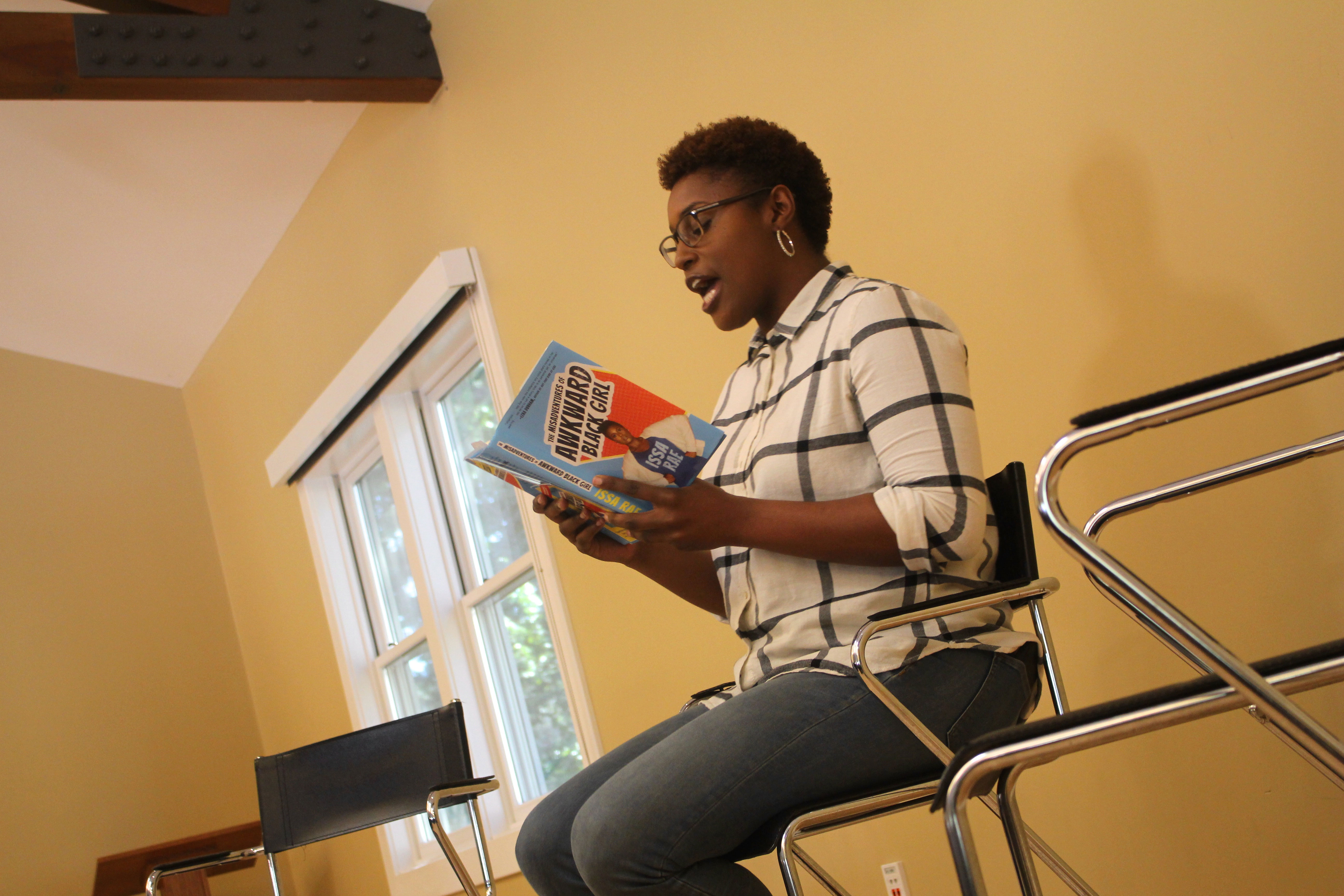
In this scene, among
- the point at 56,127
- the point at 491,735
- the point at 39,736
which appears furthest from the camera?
the point at 39,736

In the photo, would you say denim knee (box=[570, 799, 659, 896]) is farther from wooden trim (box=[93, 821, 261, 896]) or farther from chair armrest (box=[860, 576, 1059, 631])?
wooden trim (box=[93, 821, 261, 896])

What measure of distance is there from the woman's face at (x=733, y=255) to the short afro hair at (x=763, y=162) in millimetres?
24

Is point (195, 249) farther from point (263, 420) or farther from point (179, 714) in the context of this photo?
point (179, 714)

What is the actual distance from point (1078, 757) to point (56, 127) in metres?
3.64

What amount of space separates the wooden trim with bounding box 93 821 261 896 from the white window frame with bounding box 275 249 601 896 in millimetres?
480

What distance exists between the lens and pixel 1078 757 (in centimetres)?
169

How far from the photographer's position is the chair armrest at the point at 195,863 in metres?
2.38

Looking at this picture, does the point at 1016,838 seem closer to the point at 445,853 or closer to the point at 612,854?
the point at 612,854

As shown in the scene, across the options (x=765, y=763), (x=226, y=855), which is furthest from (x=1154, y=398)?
(x=226, y=855)

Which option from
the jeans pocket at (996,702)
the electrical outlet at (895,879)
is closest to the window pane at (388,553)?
the electrical outlet at (895,879)

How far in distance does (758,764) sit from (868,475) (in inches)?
14.2

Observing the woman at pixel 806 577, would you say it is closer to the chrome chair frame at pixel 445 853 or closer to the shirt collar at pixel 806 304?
the shirt collar at pixel 806 304

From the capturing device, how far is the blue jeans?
1.08m

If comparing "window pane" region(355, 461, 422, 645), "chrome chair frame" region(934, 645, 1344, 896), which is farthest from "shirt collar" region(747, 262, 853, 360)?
"window pane" region(355, 461, 422, 645)
